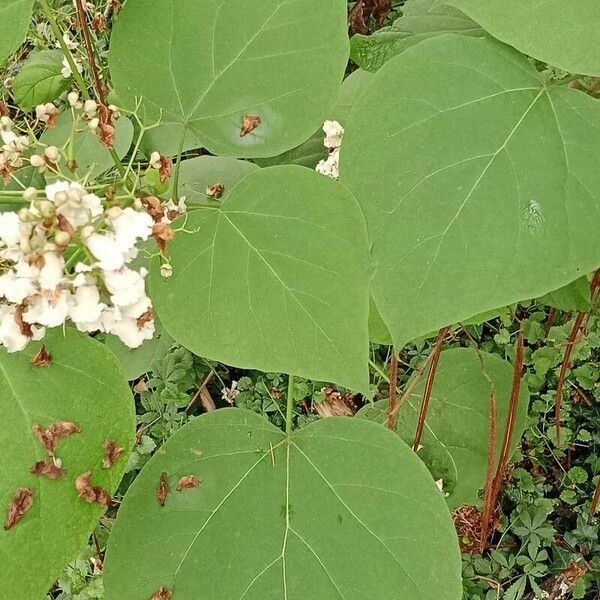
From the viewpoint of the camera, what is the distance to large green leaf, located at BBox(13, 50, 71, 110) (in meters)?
1.30

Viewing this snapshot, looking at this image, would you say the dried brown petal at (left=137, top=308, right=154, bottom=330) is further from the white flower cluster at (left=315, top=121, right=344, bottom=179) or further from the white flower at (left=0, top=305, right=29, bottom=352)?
the white flower cluster at (left=315, top=121, right=344, bottom=179)

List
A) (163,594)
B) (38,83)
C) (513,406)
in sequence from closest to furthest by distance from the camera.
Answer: (163,594) → (513,406) → (38,83)

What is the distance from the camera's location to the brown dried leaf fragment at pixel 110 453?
2.38 feet

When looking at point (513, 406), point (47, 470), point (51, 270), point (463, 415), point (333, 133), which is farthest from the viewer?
point (463, 415)

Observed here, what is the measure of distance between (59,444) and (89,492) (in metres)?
0.05

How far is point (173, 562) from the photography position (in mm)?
844

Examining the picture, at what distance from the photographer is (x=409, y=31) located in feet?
3.20

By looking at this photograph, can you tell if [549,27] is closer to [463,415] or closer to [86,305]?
[86,305]

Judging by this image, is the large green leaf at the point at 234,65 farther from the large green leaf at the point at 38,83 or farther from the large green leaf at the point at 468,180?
the large green leaf at the point at 38,83

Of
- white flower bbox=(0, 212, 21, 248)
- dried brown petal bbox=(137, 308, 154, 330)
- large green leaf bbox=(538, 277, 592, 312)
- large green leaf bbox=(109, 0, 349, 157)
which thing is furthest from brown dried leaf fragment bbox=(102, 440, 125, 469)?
large green leaf bbox=(538, 277, 592, 312)

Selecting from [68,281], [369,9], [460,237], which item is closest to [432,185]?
[460,237]

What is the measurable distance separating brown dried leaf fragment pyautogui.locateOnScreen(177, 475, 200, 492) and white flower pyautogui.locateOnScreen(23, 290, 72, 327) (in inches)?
11.0

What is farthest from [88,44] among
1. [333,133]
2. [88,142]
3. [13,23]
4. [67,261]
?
[67,261]

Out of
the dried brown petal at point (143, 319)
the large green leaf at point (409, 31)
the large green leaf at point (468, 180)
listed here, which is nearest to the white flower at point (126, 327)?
the dried brown petal at point (143, 319)
